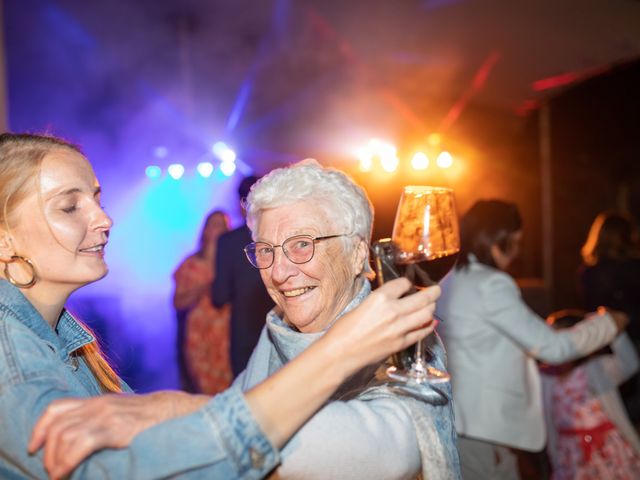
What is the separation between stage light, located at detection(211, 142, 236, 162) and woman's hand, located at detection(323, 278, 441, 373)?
7334mm

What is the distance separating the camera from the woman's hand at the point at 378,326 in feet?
2.95

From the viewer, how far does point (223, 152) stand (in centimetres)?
810

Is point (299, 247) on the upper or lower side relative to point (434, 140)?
lower

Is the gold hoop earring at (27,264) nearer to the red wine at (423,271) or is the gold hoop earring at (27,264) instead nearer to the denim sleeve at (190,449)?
the denim sleeve at (190,449)

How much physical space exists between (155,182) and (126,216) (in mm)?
673

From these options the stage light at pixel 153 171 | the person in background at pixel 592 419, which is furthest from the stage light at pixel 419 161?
the person in background at pixel 592 419

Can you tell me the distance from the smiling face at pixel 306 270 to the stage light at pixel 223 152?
6.66 metres

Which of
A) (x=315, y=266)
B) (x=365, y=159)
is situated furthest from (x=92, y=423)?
(x=365, y=159)

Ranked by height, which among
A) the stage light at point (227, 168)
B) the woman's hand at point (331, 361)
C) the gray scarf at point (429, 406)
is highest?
the stage light at point (227, 168)

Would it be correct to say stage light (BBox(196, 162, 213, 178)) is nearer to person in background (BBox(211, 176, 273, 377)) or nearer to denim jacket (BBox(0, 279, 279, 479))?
person in background (BBox(211, 176, 273, 377))

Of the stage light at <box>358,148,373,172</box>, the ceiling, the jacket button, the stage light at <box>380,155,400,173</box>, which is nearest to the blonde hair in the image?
the jacket button

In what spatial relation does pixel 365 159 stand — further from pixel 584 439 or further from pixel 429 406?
pixel 429 406

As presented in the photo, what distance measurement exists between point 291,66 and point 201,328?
4.25 metres

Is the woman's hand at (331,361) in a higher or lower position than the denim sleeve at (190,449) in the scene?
higher
